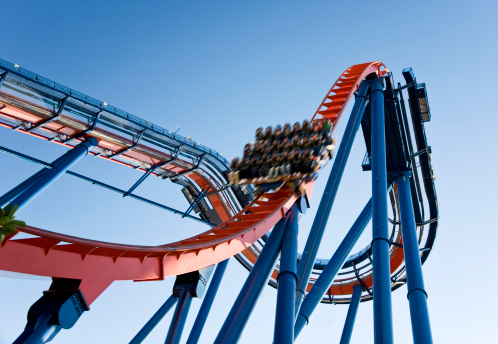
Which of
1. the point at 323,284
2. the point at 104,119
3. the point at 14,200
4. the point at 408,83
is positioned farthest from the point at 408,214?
the point at 14,200

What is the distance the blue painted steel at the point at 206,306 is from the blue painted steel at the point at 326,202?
2.69 m

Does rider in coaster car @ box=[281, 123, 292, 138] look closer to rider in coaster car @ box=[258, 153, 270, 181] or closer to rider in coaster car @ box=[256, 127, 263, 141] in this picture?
rider in coaster car @ box=[256, 127, 263, 141]

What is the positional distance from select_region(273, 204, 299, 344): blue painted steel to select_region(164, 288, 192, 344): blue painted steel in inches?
52.5

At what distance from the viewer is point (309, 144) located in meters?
9.16

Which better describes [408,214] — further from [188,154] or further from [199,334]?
[188,154]

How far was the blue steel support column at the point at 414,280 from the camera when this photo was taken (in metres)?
7.23

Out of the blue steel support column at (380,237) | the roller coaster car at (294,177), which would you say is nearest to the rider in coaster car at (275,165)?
the roller coaster car at (294,177)

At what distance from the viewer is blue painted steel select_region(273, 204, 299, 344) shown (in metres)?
6.17

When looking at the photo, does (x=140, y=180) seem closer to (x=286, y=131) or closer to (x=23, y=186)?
(x=23, y=186)

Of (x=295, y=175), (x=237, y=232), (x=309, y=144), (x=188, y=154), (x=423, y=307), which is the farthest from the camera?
(x=188, y=154)

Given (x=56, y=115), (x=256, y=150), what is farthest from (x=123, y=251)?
(x=56, y=115)

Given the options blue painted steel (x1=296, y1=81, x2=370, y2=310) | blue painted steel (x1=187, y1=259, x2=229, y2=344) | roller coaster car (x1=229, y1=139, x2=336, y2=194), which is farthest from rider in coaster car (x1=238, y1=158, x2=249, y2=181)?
blue painted steel (x1=187, y1=259, x2=229, y2=344)

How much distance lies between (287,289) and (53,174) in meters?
5.68

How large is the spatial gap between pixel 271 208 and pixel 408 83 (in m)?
5.86
